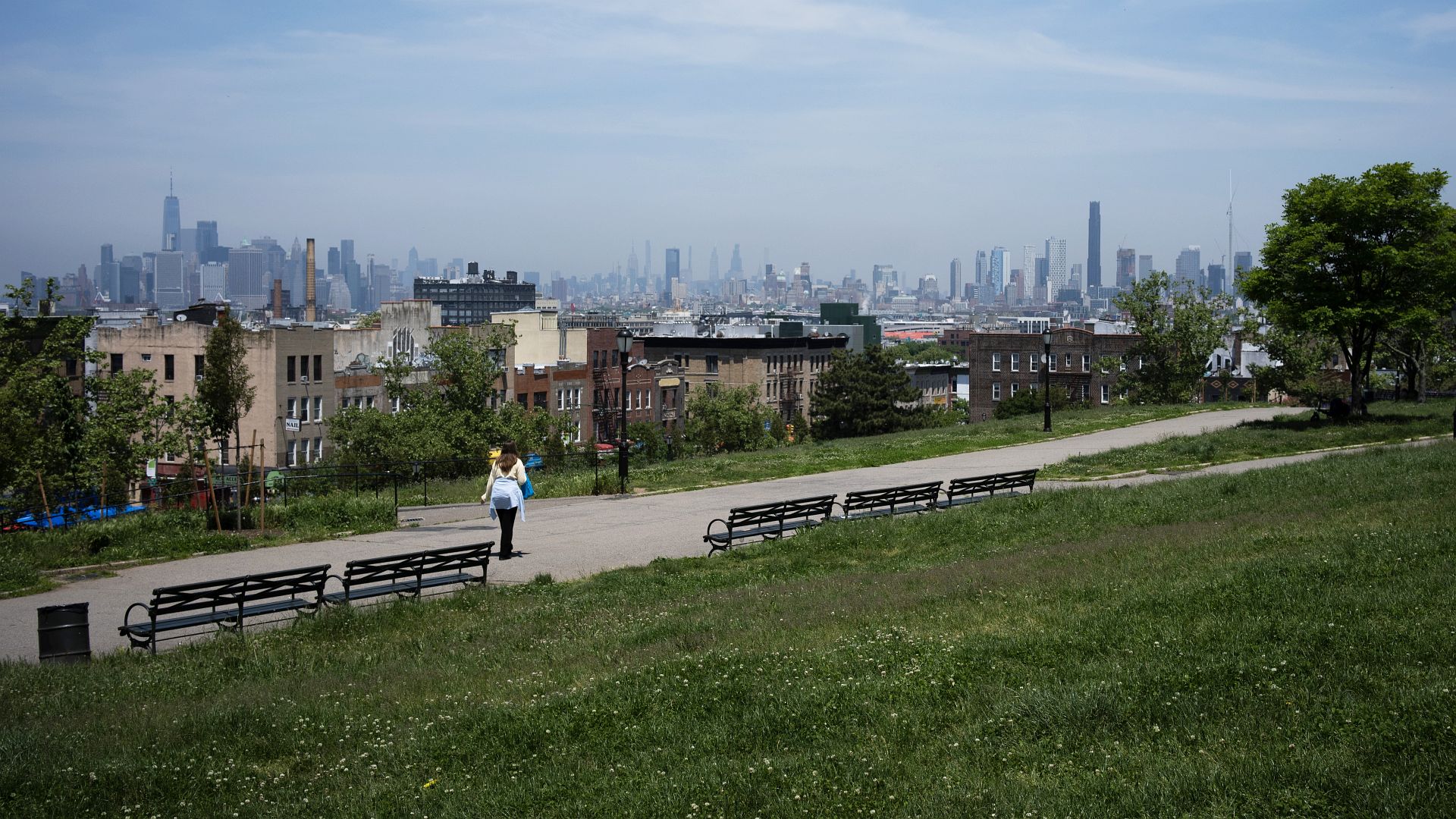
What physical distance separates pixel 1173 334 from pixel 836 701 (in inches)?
2511

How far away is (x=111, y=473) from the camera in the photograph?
129ft

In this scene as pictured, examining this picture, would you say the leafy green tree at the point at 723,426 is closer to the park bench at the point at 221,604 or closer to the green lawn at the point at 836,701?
the park bench at the point at 221,604

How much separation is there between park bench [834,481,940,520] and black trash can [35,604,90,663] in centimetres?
1278

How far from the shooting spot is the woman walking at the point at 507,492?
762 inches

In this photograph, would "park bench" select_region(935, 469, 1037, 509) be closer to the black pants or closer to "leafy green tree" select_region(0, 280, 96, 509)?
the black pants

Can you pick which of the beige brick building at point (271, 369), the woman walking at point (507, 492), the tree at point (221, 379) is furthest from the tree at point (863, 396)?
the woman walking at point (507, 492)

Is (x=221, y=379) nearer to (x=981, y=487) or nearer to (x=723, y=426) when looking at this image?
(x=981, y=487)

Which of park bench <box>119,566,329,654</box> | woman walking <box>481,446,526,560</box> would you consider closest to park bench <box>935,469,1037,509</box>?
woman walking <box>481,446,526,560</box>

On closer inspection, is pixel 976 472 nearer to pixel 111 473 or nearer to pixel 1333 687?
pixel 1333 687

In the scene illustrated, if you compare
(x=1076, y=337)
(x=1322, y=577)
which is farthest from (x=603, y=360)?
(x=1322, y=577)

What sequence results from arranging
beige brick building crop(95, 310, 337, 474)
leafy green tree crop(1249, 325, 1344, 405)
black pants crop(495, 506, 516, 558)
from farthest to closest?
beige brick building crop(95, 310, 337, 474)
leafy green tree crop(1249, 325, 1344, 405)
black pants crop(495, 506, 516, 558)

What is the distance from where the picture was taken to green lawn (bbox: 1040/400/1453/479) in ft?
102

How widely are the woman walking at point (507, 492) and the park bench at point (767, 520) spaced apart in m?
3.22

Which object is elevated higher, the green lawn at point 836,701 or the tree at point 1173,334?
the tree at point 1173,334
